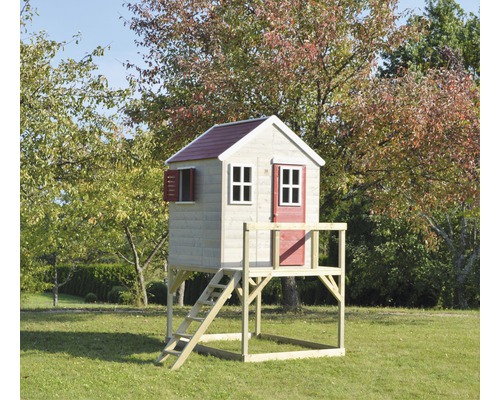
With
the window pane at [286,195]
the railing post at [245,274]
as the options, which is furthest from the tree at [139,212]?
the railing post at [245,274]

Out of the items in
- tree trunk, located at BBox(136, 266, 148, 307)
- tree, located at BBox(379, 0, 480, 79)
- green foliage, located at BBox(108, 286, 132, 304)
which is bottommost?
green foliage, located at BBox(108, 286, 132, 304)

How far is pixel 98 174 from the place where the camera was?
17.5 m

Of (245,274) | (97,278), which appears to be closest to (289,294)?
(245,274)

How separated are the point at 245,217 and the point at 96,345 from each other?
3756 mm

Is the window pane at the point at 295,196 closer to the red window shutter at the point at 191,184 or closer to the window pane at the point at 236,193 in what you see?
the window pane at the point at 236,193

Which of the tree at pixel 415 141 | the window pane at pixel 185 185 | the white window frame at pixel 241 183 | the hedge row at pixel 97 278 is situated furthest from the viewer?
the hedge row at pixel 97 278

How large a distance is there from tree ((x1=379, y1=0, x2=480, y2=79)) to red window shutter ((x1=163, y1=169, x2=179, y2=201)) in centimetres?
2094

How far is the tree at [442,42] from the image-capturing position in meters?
33.5

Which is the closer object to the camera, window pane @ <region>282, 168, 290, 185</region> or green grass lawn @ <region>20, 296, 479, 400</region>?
green grass lawn @ <region>20, 296, 479, 400</region>

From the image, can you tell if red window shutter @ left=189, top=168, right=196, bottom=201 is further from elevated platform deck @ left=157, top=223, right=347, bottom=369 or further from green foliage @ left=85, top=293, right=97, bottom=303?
green foliage @ left=85, top=293, right=97, bottom=303

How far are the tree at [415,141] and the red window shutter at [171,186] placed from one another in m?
5.53

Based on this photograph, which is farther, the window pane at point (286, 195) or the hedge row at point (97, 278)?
the hedge row at point (97, 278)

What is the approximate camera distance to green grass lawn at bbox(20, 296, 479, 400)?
10641 mm

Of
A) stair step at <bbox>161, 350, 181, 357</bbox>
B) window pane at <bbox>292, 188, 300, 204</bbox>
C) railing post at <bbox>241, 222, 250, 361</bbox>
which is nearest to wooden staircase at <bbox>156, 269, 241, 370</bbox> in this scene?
stair step at <bbox>161, 350, 181, 357</bbox>
